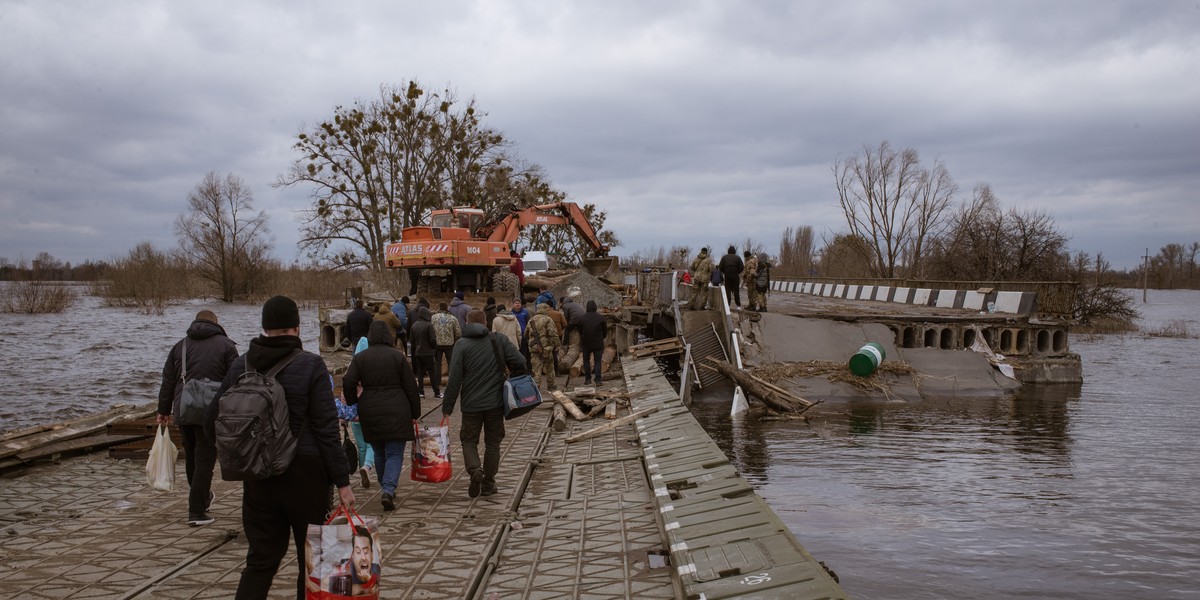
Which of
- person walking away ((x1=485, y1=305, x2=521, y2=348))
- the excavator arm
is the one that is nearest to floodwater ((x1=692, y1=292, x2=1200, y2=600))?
person walking away ((x1=485, y1=305, x2=521, y2=348))

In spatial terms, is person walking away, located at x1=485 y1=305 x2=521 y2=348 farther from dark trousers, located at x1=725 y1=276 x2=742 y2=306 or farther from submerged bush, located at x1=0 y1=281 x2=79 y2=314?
submerged bush, located at x1=0 y1=281 x2=79 y2=314

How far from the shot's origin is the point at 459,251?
21.5m

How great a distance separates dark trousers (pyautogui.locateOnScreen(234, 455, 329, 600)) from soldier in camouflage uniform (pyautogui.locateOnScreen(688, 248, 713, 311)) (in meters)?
16.2

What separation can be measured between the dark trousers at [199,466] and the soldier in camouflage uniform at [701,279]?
14.5 metres

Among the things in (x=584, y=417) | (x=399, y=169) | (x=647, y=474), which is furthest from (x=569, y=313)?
(x=399, y=169)

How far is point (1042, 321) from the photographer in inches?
782

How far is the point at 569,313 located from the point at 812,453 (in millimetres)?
6206

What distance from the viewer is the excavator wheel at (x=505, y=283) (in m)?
22.4

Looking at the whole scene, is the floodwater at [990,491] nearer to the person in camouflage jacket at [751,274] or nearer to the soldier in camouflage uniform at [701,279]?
the person in camouflage jacket at [751,274]

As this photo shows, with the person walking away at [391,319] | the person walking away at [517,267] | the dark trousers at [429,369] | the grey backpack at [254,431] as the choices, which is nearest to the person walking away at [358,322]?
the person walking away at [391,319]

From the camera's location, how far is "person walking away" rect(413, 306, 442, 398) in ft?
44.4

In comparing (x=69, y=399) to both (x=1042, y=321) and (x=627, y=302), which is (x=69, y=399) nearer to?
(x=627, y=302)

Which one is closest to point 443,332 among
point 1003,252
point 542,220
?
point 542,220

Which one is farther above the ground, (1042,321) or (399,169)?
(399,169)
